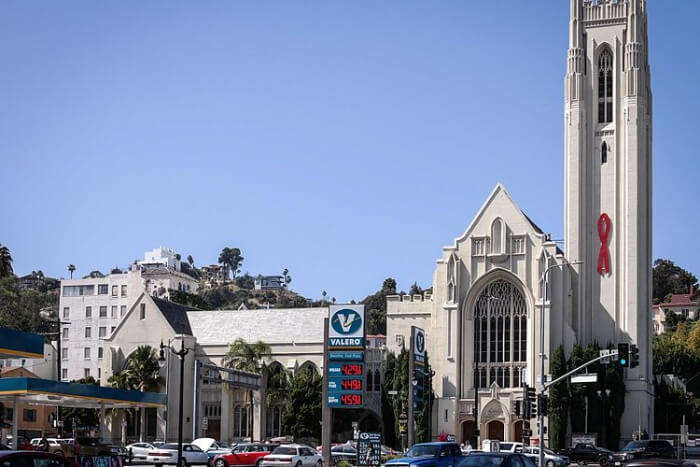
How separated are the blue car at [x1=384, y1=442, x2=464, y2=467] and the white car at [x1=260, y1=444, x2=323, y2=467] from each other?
1595cm

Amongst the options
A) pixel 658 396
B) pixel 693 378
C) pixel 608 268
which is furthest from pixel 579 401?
pixel 693 378

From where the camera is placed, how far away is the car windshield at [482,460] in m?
29.9

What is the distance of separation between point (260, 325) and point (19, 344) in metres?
60.3

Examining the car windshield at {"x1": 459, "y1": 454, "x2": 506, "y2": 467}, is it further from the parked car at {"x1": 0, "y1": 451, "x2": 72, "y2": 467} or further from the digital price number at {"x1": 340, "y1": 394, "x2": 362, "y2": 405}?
the digital price number at {"x1": 340, "y1": 394, "x2": 362, "y2": 405}

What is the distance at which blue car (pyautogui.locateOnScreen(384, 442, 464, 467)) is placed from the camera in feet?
117

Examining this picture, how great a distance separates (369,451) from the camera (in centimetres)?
5138

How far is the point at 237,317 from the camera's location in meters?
108

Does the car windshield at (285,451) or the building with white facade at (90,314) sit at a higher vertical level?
the building with white facade at (90,314)

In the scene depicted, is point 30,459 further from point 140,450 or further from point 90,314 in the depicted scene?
point 90,314

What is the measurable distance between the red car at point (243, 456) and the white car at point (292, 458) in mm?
2564

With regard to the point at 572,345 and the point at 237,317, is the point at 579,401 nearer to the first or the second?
the point at 572,345

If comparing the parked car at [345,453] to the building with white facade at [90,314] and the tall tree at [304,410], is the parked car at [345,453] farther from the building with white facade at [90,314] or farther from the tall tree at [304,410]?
the building with white facade at [90,314]

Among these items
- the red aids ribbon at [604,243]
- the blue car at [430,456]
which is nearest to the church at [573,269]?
the red aids ribbon at [604,243]

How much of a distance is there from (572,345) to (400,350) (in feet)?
48.7
